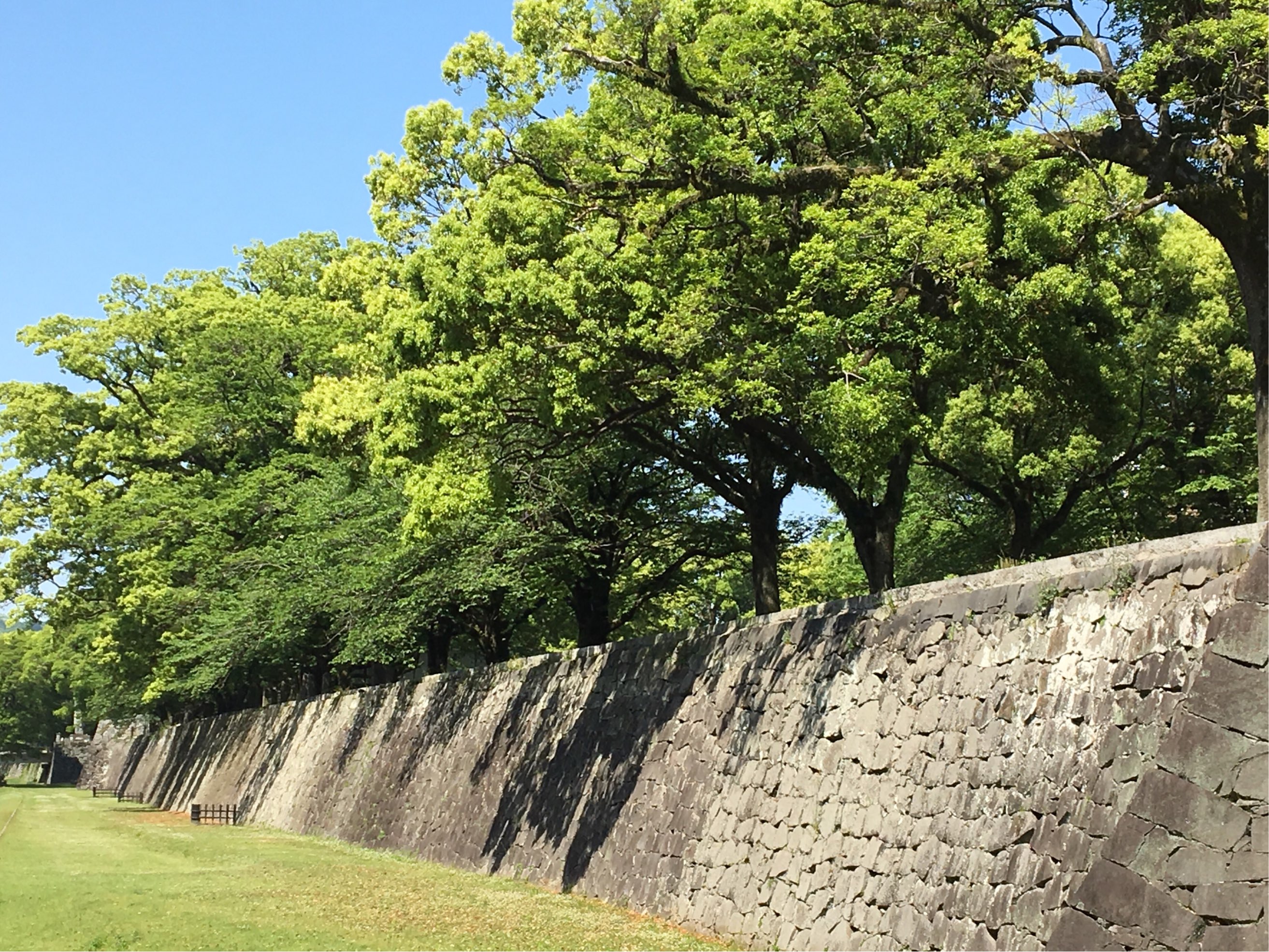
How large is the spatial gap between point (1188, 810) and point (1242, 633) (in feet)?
3.76

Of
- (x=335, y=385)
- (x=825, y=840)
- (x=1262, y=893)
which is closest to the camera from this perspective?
(x=1262, y=893)

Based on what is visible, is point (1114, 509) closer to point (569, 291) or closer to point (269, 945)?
point (569, 291)

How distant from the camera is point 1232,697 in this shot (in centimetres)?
738

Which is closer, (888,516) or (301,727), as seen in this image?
(888,516)

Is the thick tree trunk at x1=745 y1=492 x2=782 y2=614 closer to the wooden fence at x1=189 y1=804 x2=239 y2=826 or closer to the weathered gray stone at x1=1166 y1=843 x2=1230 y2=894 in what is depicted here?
the weathered gray stone at x1=1166 y1=843 x2=1230 y2=894

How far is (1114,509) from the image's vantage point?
23.3 m

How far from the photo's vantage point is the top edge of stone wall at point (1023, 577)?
814 centimetres

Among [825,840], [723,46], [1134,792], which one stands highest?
[723,46]

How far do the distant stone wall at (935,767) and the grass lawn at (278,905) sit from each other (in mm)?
1147

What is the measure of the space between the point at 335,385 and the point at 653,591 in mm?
8960

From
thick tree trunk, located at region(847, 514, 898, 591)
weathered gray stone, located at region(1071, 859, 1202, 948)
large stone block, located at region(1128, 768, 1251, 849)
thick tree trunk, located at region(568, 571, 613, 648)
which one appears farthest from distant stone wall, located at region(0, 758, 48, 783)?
large stone block, located at region(1128, 768, 1251, 849)

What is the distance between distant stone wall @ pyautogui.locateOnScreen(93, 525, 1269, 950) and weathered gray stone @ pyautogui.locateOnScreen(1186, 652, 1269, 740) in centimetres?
1

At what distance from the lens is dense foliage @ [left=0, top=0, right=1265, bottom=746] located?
40.5ft

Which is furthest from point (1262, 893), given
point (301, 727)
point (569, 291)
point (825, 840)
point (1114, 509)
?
point (301, 727)
